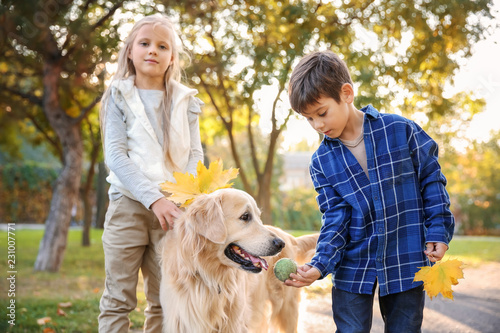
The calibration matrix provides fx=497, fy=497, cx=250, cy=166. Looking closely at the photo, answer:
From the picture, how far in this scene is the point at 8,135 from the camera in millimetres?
14305

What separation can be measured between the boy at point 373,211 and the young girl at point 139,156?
96 cm

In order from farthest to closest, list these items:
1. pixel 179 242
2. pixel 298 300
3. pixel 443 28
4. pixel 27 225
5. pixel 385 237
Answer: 1. pixel 27 225
2. pixel 443 28
3. pixel 298 300
4. pixel 179 242
5. pixel 385 237

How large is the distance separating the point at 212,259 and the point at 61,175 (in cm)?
753

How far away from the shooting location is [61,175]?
31.9ft

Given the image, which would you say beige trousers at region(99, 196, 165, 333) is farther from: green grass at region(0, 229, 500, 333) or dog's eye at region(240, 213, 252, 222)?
green grass at region(0, 229, 500, 333)

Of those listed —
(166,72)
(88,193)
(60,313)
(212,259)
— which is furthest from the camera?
(88,193)

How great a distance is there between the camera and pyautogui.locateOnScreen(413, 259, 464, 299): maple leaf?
2.50 m

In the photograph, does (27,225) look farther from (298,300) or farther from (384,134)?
(384,134)

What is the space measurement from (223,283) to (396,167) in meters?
1.27

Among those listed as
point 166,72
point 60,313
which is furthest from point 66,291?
point 166,72

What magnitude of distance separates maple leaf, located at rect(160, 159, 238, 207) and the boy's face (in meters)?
0.80

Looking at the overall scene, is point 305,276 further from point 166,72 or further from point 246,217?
point 166,72

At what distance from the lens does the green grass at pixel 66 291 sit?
4969 millimetres

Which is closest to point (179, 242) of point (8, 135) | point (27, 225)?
point (8, 135)
